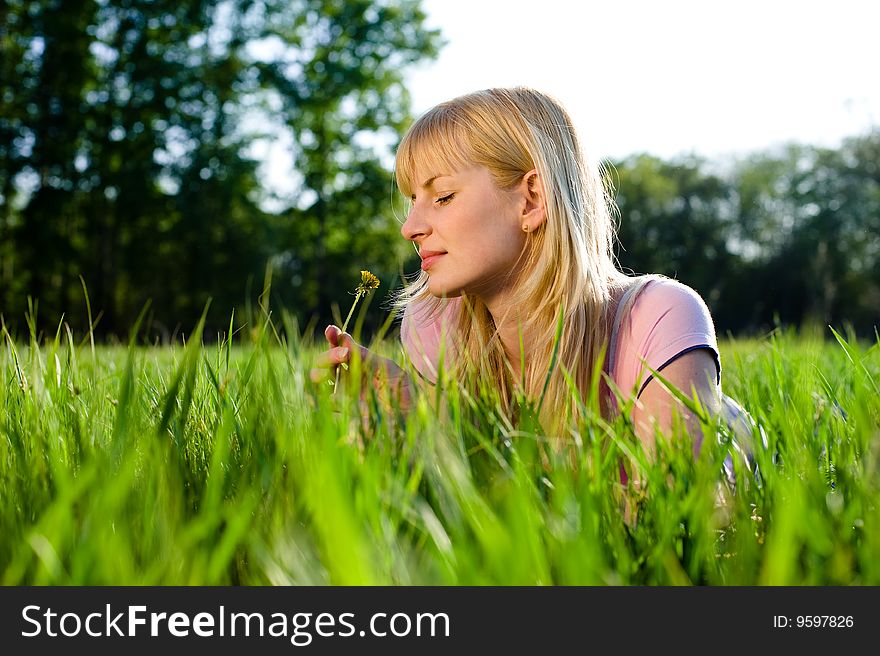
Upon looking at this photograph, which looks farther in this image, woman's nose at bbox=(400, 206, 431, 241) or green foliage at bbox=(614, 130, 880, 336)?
green foliage at bbox=(614, 130, 880, 336)

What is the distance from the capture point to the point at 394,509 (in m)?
1.00

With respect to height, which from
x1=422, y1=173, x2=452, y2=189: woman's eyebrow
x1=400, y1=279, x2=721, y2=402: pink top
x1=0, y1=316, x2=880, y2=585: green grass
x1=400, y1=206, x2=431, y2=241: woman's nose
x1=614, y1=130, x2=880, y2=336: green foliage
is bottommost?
x1=0, y1=316, x2=880, y2=585: green grass

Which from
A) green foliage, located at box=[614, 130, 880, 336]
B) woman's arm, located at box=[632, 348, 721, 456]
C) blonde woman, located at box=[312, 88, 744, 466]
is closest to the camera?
woman's arm, located at box=[632, 348, 721, 456]

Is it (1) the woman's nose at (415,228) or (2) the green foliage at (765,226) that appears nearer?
(1) the woman's nose at (415,228)

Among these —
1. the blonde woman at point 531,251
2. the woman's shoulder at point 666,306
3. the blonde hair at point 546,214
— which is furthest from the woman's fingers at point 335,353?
the woman's shoulder at point 666,306

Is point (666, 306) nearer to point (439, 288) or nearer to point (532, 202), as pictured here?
point (532, 202)

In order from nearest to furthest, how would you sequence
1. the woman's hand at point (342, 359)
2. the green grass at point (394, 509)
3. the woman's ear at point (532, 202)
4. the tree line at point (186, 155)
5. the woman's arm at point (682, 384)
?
the green grass at point (394, 509)
the woman's hand at point (342, 359)
the woman's arm at point (682, 384)
the woman's ear at point (532, 202)
the tree line at point (186, 155)

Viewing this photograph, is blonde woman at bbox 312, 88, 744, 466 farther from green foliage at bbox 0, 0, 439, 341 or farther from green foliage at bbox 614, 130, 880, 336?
green foliage at bbox 614, 130, 880, 336

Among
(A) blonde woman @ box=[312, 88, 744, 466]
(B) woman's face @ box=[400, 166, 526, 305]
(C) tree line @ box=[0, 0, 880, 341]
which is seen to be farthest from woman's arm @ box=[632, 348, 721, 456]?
(C) tree line @ box=[0, 0, 880, 341]

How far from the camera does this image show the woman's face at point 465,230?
2131mm

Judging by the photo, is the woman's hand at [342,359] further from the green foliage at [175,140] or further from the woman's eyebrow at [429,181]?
the green foliage at [175,140]

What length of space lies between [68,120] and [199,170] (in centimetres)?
345

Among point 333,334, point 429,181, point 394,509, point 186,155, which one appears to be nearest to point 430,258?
point 429,181

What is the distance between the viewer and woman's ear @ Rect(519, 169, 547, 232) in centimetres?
220
